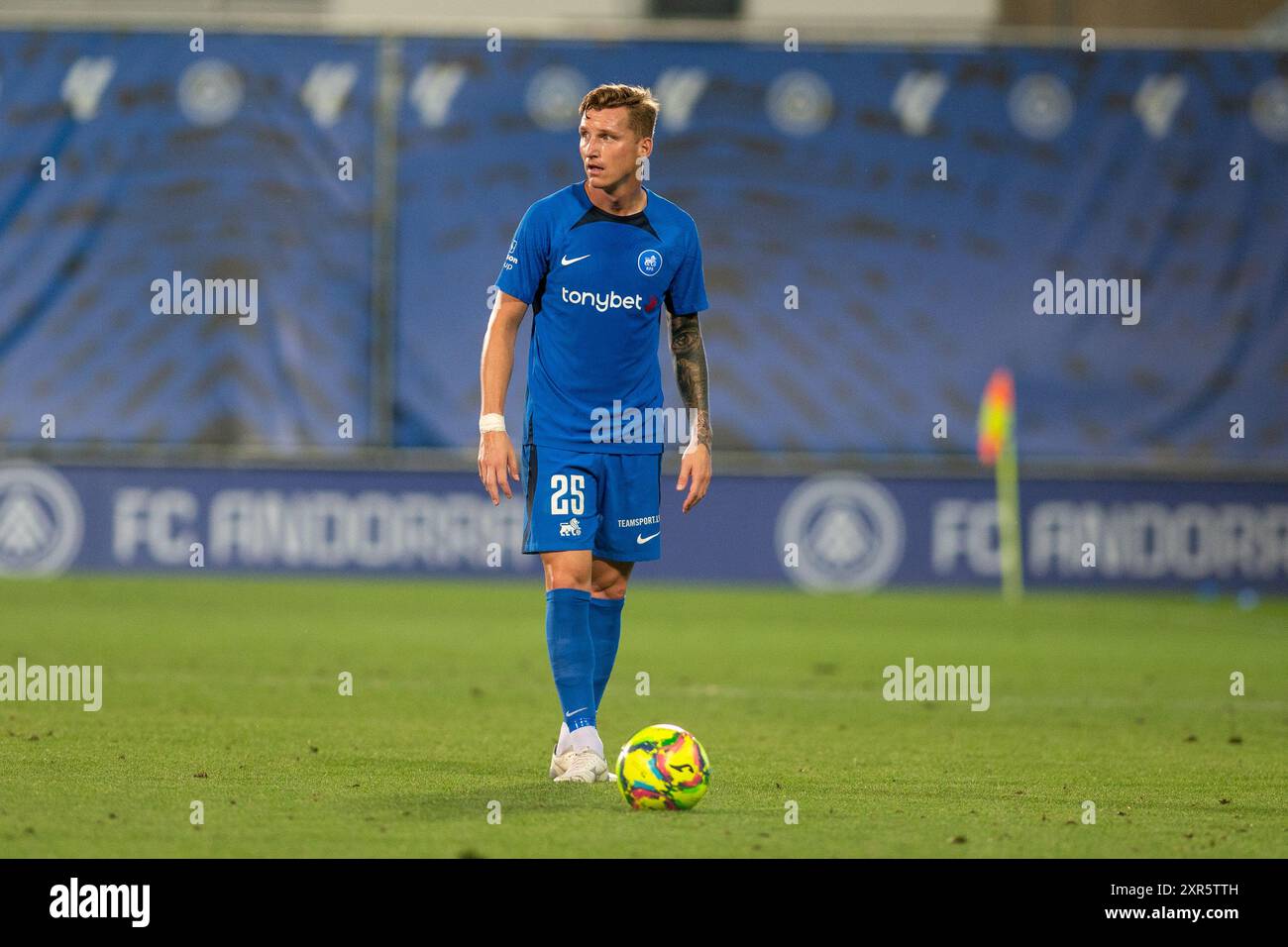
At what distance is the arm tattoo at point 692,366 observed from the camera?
285 inches

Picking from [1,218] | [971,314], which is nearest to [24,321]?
[1,218]

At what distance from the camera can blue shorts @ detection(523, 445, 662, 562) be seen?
267 inches

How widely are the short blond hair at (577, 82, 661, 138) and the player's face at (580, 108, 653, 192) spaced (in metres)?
0.02

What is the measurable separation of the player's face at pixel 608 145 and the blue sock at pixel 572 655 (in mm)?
1458

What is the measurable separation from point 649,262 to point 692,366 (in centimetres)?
50

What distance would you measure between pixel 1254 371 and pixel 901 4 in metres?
5.56

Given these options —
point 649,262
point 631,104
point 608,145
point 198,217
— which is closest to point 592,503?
point 649,262

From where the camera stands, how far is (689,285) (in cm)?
713

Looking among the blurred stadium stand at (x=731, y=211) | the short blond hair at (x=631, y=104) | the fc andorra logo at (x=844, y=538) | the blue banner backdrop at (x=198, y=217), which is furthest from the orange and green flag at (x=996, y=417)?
the short blond hair at (x=631, y=104)

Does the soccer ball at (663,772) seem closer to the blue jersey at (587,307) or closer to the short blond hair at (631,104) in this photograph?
the blue jersey at (587,307)

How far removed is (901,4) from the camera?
20484 millimetres

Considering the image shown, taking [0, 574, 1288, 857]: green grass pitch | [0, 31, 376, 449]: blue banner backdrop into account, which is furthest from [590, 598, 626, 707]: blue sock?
[0, 31, 376, 449]: blue banner backdrop

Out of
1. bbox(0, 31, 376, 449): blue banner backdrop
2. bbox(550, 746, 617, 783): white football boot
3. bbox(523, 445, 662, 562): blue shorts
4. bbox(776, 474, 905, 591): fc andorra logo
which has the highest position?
bbox(0, 31, 376, 449): blue banner backdrop

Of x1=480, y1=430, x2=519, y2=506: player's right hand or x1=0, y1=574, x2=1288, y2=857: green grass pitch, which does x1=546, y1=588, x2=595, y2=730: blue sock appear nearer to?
x1=0, y1=574, x2=1288, y2=857: green grass pitch
